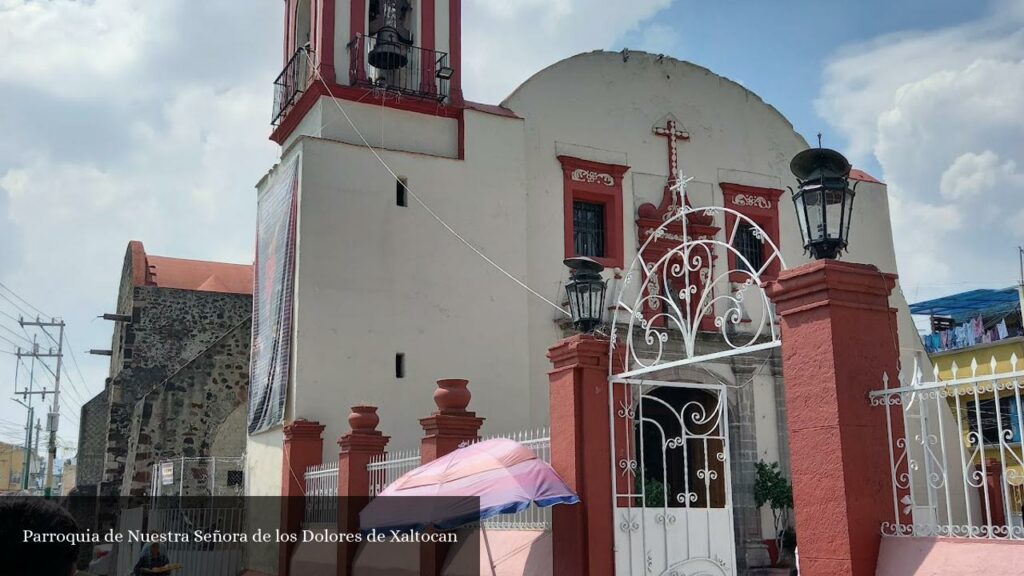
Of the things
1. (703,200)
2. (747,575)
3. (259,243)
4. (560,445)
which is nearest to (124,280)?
(259,243)

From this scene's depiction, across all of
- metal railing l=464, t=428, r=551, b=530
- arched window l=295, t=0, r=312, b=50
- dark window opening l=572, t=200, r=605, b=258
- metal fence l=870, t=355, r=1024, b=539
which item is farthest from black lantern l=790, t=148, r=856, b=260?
arched window l=295, t=0, r=312, b=50

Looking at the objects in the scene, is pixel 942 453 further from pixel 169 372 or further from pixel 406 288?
pixel 169 372

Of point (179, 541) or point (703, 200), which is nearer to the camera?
point (179, 541)

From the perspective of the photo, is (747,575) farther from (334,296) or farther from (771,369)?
(334,296)

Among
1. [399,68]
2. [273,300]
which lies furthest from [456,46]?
[273,300]

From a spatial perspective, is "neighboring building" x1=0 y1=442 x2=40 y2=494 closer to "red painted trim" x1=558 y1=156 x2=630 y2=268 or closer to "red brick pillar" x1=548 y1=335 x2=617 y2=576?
"red painted trim" x1=558 y1=156 x2=630 y2=268

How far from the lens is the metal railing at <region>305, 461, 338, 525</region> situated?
36.4ft

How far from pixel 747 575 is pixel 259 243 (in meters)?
8.82

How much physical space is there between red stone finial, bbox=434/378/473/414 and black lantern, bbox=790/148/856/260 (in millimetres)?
4718

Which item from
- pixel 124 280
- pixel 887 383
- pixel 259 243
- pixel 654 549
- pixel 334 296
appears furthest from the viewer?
pixel 124 280

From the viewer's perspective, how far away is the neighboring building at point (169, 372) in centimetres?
1705

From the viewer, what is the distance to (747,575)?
537 inches

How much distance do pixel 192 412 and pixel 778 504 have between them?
396 inches

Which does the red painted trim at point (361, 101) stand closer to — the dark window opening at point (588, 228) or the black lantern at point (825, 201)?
the dark window opening at point (588, 228)
